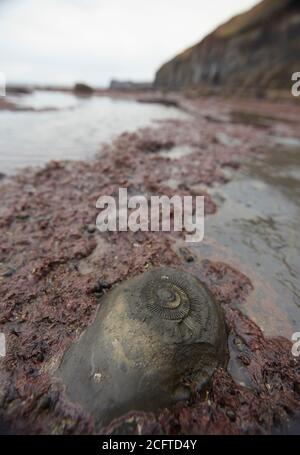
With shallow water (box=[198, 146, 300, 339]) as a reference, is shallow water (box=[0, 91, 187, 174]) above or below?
above

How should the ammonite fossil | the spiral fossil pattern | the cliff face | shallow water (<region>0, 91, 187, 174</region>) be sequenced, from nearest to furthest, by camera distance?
1. the ammonite fossil
2. the spiral fossil pattern
3. shallow water (<region>0, 91, 187, 174</region>)
4. the cliff face

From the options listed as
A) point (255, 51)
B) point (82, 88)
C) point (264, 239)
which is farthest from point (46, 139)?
point (82, 88)

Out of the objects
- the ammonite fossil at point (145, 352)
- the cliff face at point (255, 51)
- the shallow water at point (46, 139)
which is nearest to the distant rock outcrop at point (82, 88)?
the cliff face at point (255, 51)

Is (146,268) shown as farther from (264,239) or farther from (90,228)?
(264,239)

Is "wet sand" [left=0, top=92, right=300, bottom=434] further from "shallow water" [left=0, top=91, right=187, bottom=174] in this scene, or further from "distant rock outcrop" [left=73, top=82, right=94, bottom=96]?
"distant rock outcrop" [left=73, top=82, right=94, bottom=96]

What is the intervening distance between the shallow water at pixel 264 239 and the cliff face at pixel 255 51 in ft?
152

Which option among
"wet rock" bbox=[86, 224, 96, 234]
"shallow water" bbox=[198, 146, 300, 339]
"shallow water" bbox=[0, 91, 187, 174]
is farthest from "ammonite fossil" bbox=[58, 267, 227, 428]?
"shallow water" bbox=[0, 91, 187, 174]

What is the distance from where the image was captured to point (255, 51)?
5378 centimetres

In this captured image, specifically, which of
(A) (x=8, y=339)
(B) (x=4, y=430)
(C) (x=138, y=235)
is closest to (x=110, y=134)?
(C) (x=138, y=235)

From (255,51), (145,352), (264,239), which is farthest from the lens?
(255,51)

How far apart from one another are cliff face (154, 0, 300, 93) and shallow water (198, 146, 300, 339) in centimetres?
4639

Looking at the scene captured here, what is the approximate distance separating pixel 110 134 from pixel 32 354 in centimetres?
1740

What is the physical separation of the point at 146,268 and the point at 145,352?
2.34 metres

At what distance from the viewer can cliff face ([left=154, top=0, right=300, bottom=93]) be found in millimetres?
46625
